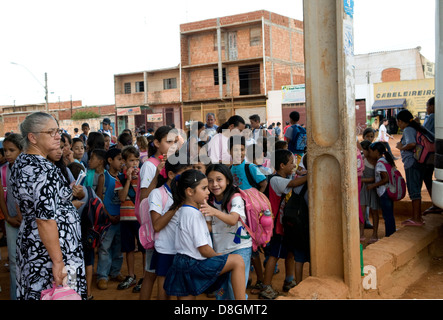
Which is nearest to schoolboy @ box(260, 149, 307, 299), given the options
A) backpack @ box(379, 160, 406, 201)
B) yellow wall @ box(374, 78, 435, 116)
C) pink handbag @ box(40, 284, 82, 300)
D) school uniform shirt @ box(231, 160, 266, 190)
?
school uniform shirt @ box(231, 160, 266, 190)

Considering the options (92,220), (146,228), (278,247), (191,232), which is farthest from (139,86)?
(191,232)

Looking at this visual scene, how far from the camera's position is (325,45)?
3.76 metres

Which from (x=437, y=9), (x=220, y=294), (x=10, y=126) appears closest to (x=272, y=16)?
(x=10, y=126)

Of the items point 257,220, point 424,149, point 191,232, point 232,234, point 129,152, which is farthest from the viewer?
point 424,149

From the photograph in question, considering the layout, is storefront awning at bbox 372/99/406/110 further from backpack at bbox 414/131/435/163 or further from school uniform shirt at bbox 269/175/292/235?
school uniform shirt at bbox 269/175/292/235

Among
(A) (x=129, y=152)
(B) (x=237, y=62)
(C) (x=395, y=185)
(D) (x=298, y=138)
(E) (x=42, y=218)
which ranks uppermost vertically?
(B) (x=237, y=62)

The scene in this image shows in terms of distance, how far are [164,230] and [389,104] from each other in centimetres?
3472

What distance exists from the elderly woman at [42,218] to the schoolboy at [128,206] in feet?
6.65

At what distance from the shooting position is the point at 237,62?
36.1 metres

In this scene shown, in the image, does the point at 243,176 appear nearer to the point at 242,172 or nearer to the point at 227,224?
the point at 242,172

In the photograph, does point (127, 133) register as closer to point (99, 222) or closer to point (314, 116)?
point (99, 222)

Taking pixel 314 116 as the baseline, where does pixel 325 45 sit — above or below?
above

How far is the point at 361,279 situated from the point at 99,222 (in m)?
2.73
